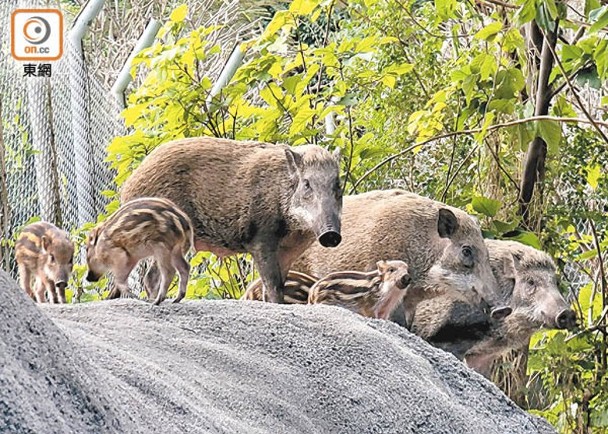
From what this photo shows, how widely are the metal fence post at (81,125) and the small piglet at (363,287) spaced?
6.26 ft

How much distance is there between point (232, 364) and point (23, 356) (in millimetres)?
1065

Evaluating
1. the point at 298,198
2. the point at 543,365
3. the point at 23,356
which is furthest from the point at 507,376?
the point at 23,356

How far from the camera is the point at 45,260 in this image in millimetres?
4188

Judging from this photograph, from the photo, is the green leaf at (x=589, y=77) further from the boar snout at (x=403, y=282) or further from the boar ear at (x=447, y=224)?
the boar snout at (x=403, y=282)

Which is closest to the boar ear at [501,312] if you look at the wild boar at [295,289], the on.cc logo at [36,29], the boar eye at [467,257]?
the boar eye at [467,257]

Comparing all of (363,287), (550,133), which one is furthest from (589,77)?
(363,287)

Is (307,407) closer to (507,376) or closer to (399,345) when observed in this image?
(399,345)

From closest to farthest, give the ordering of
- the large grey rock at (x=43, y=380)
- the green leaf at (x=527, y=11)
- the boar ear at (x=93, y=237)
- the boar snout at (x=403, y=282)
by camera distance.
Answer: the large grey rock at (x=43, y=380) < the boar ear at (x=93, y=237) < the boar snout at (x=403, y=282) < the green leaf at (x=527, y=11)

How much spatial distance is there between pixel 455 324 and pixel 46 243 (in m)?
1.54

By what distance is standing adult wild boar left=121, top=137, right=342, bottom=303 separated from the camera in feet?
13.8

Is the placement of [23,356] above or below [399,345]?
above

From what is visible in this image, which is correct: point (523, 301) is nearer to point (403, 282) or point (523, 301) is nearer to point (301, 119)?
point (403, 282)

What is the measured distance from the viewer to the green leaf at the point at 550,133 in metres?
5.77

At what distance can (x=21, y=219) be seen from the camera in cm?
595
